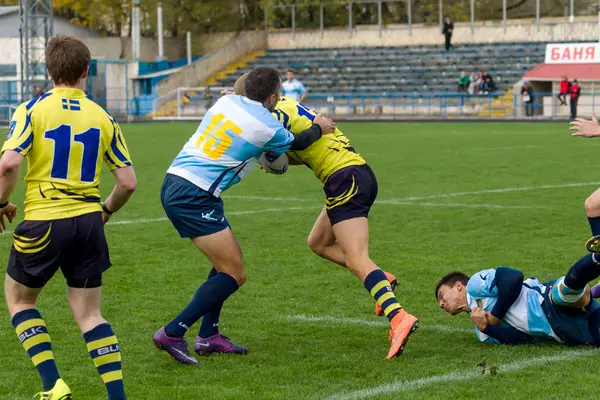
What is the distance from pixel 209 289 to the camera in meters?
6.34

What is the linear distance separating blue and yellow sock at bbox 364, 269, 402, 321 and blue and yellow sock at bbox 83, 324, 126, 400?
1945 millimetres

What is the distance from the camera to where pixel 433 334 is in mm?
6957

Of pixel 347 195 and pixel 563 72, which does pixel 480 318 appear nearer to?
pixel 347 195

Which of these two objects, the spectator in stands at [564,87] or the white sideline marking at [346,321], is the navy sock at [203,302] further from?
the spectator in stands at [564,87]

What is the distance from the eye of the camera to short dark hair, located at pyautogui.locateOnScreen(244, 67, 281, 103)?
20.7ft

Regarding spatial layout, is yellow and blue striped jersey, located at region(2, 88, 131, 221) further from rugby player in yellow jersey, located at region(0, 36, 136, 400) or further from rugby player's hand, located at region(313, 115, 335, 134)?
rugby player's hand, located at region(313, 115, 335, 134)

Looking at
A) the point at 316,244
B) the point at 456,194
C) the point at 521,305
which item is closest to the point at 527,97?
the point at 456,194

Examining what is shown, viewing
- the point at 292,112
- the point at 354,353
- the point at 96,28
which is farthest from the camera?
the point at 96,28

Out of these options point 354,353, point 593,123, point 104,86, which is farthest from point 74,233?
point 104,86

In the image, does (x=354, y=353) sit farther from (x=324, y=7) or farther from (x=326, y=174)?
(x=324, y=7)

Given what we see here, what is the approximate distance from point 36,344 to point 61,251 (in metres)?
0.52

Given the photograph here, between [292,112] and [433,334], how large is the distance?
175 cm

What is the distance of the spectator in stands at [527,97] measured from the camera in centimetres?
4161

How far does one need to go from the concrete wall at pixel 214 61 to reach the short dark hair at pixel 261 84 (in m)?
46.4
